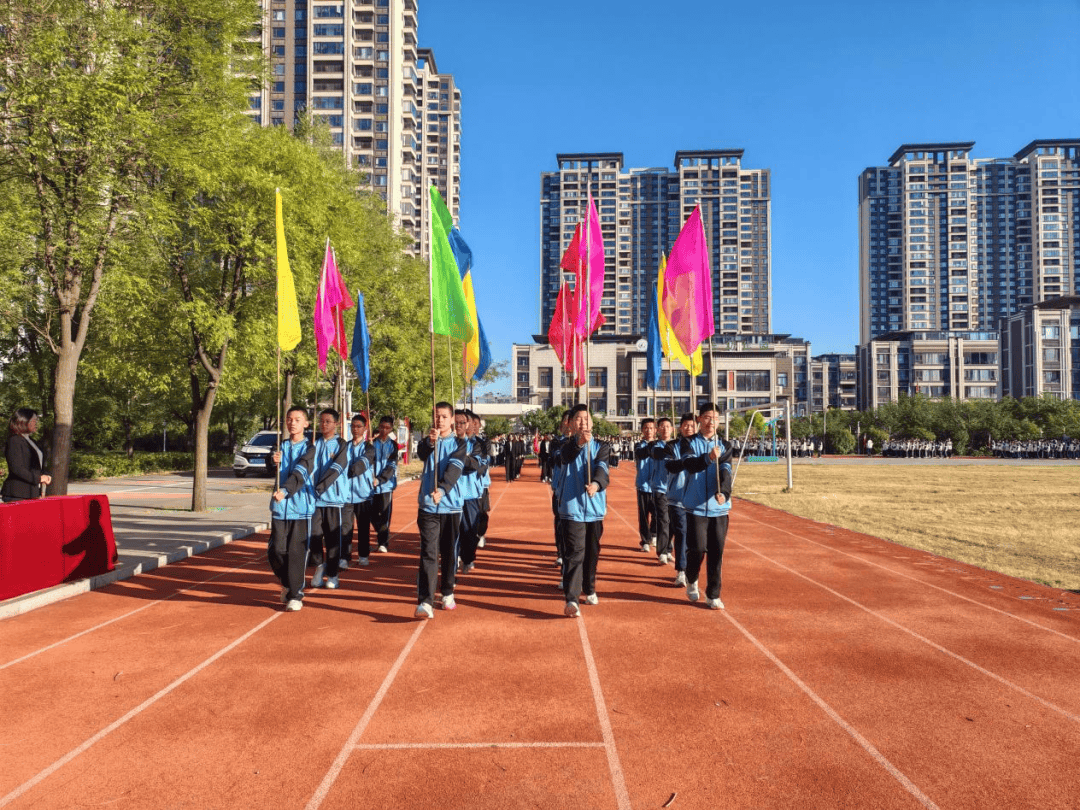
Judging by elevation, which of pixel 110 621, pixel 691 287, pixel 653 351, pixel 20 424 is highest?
pixel 691 287

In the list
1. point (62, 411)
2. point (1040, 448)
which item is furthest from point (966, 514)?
point (1040, 448)

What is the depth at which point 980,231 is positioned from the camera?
136 metres

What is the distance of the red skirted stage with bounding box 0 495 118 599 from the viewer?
6914mm

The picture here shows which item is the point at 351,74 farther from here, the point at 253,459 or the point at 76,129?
the point at 76,129

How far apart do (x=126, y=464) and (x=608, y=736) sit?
96.4 feet

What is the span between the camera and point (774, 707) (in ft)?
15.0

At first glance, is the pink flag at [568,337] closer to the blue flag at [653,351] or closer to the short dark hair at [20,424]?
the blue flag at [653,351]

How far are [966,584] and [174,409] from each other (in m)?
32.4

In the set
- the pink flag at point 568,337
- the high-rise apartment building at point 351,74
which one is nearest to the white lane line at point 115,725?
the pink flag at point 568,337

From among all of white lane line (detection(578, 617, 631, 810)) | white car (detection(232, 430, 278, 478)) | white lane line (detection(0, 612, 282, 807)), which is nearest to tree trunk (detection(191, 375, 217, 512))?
white lane line (detection(0, 612, 282, 807))

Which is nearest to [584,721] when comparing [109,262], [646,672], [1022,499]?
[646,672]

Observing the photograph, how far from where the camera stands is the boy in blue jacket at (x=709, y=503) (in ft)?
23.3

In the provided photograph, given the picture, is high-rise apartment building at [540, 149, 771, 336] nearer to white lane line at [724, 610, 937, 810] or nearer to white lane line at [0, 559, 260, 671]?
white lane line at [0, 559, 260, 671]

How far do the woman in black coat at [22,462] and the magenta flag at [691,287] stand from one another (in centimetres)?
758
